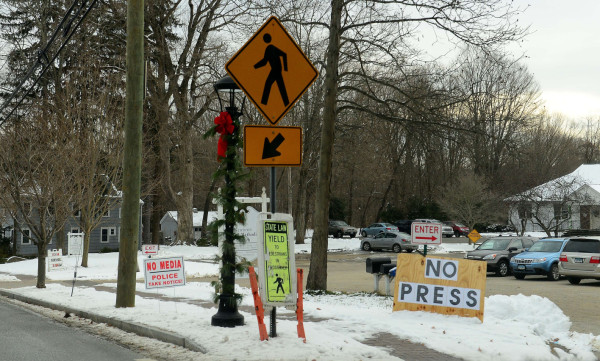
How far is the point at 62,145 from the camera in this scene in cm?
2877

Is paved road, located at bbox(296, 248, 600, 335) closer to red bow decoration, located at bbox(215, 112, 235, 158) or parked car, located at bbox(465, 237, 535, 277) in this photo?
parked car, located at bbox(465, 237, 535, 277)

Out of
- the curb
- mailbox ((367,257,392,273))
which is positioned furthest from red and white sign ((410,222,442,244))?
the curb

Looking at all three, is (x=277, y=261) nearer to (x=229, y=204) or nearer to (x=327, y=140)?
(x=229, y=204)

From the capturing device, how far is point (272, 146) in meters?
8.16

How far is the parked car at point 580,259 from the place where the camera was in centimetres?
2234

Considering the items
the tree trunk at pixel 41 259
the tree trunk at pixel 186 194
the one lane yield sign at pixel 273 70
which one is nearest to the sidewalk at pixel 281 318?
the one lane yield sign at pixel 273 70

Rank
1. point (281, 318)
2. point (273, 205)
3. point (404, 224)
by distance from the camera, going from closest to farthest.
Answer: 1. point (273, 205)
2. point (281, 318)
3. point (404, 224)

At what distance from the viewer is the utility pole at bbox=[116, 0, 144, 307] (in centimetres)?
1298

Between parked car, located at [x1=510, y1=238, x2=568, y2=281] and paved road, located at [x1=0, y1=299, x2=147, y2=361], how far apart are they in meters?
17.6

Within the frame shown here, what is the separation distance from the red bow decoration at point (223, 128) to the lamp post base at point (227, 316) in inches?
83.7

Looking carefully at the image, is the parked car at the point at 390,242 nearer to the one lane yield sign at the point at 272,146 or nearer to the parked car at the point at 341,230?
the parked car at the point at 341,230

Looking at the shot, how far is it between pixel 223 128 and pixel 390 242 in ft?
124

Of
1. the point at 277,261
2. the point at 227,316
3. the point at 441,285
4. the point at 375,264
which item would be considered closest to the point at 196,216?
the point at 375,264

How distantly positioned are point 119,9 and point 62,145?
1206 centimetres
